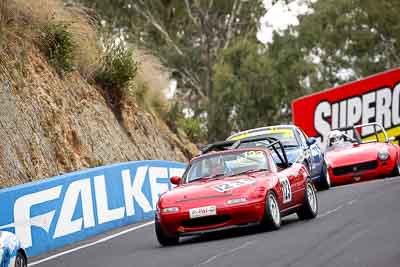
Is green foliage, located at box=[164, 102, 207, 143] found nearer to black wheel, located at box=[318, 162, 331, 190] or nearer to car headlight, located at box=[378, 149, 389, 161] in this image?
car headlight, located at box=[378, 149, 389, 161]

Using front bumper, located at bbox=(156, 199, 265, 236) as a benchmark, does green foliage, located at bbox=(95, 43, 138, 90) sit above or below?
above

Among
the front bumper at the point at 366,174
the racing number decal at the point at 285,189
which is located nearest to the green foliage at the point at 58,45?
the front bumper at the point at 366,174

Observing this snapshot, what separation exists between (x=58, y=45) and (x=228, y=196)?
521 inches

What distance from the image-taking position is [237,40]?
191 ft

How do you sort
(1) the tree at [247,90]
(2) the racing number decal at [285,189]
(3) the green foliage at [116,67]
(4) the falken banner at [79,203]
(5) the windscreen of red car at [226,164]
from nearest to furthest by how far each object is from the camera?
1. (2) the racing number decal at [285,189]
2. (5) the windscreen of red car at [226,164]
3. (4) the falken banner at [79,203]
4. (3) the green foliage at [116,67]
5. (1) the tree at [247,90]

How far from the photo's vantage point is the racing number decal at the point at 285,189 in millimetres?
14641

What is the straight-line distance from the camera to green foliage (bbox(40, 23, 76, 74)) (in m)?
25.9

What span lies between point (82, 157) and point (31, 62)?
2.59 m

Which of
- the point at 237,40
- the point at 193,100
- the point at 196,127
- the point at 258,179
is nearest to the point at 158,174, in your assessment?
the point at 258,179

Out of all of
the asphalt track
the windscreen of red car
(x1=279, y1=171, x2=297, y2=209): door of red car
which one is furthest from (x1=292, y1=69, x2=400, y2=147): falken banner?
the windscreen of red car

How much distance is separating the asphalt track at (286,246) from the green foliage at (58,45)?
9.45 metres

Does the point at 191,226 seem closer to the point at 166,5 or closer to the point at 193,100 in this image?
the point at 166,5

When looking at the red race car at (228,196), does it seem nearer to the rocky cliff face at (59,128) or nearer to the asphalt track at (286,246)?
the asphalt track at (286,246)

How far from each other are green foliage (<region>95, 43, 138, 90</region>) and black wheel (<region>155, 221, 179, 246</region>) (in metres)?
14.4
